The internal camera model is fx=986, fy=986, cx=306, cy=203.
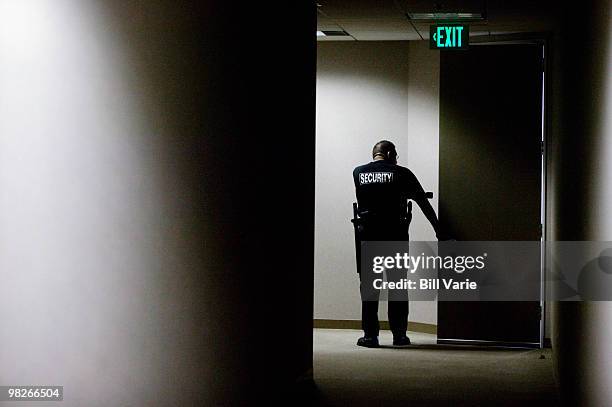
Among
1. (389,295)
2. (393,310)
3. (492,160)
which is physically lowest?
(393,310)

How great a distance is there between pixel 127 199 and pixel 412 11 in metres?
4.47

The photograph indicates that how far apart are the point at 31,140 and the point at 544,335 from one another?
5834 millimetres

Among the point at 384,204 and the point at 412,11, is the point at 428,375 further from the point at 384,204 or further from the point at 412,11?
the point at 412,11

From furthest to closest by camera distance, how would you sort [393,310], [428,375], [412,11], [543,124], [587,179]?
[393,310] → [543,124] → [412,11] → [428,375] → [587,179]

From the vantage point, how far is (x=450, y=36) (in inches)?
308

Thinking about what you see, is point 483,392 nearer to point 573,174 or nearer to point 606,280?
point 573,174

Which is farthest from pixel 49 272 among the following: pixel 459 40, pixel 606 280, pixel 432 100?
pixel 432 100

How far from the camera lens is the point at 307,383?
19.6 ft

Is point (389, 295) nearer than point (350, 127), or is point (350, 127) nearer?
point (389, 295)

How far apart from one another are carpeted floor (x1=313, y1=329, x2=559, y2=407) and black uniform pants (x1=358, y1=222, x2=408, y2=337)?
0.19 metres

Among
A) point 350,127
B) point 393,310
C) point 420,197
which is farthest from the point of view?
point 350,127

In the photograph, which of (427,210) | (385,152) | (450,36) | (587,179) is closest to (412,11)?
(450,36)

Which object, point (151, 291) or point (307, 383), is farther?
point (307, 383)

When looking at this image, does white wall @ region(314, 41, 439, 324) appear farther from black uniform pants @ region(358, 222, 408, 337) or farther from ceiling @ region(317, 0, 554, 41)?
black uniform pants @ region(358, 222, 408, 337)
